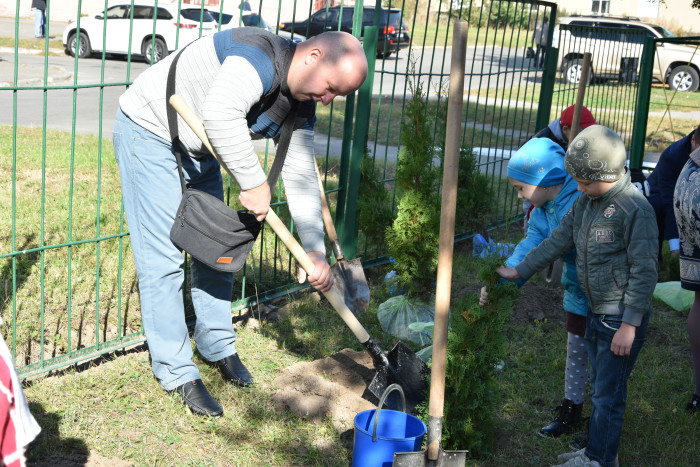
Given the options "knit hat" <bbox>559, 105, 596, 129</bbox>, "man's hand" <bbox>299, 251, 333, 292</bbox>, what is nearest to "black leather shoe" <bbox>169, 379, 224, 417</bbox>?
"man's hand" <bbox>299, 251, 333, 292</bbox>

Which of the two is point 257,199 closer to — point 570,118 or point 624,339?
point 624,339

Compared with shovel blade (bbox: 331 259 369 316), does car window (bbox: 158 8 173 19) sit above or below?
above

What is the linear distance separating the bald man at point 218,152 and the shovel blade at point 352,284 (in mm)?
1122

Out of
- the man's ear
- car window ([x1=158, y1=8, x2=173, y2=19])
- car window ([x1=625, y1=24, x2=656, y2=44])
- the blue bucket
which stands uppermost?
car window ([x1=158, y1=8, x2=173, y2=19])

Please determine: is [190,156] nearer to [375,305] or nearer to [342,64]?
[342,64]

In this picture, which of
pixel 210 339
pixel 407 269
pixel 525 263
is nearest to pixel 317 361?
pixel 210 339

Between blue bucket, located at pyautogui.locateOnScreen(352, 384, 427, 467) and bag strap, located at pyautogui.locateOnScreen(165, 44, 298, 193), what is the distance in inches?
40.6

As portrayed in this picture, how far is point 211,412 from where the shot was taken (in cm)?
313

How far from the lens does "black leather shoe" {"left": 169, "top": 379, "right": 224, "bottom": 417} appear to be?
A: 314 cm

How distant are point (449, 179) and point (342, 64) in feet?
2.06

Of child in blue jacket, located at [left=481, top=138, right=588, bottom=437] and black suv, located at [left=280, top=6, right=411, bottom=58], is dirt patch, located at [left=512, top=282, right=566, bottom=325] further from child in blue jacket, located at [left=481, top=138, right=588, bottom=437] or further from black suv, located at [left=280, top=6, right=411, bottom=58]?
black suv, located at [left=280, top=6, right=411, bottom=58]

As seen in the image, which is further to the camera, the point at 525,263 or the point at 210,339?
the point at 210,339

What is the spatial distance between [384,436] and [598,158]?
52.6 inches

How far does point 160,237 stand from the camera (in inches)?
121
